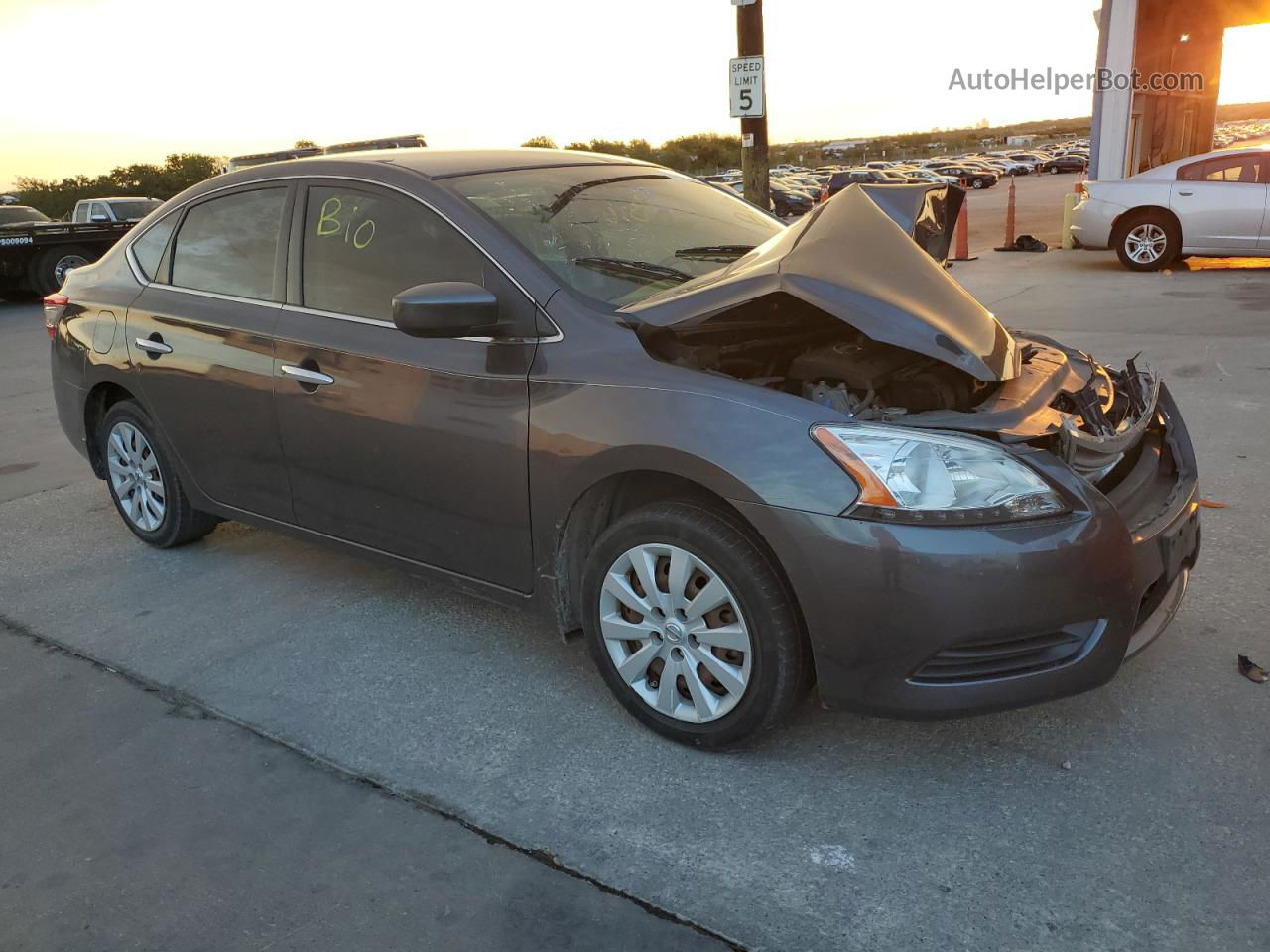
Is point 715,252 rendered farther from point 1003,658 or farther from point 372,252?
point 1003,658

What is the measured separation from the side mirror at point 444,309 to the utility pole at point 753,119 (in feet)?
22.9

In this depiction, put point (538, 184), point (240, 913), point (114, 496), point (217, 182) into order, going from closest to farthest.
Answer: point (240, 913), point (538, 184), point (217, 182), point (114, 496)

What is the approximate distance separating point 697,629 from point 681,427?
547 millimetres

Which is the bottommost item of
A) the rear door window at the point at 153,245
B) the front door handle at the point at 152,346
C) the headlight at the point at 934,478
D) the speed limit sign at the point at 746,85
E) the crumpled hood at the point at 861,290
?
the headlight at the point at 934,478

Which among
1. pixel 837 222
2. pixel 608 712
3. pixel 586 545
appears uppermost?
pixel 837 222

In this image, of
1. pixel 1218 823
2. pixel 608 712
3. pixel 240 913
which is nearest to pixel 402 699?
pixel 608 712

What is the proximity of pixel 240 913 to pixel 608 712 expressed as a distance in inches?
46.8

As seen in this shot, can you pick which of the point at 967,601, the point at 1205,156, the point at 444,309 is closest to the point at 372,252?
the point at 444,309

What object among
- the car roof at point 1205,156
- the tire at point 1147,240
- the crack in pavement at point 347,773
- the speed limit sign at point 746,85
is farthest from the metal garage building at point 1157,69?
the crack in pavement at point 347,773

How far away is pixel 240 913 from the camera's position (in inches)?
95.4

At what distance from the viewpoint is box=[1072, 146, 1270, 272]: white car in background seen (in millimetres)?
11672

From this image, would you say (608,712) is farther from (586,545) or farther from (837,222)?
(837,222)

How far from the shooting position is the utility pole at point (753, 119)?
10.0 m

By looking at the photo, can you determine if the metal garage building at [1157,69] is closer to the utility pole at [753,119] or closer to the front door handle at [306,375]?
the utility pole at [753,119]
